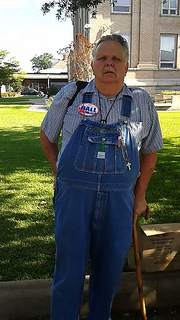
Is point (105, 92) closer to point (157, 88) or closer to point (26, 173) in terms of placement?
point (26, 173)

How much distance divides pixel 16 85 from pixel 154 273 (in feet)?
190

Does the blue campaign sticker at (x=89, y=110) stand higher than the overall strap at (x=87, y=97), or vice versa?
the overall strap at (x=87, y=97)

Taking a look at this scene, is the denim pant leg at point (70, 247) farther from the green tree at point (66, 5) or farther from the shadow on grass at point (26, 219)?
the green tree at point (66, 5)

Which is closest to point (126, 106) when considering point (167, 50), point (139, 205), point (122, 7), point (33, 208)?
point (139, 205)

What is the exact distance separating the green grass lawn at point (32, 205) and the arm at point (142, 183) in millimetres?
1371

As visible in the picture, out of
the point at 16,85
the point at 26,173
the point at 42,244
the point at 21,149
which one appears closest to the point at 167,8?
the point at 21,149

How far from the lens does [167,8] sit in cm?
2720

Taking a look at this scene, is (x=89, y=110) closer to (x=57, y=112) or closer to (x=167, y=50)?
(x=57, y=112)

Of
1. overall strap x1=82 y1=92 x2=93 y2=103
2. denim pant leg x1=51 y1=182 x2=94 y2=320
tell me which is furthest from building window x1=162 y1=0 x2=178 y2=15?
denim pant leg x1=51 y1=182 x2=94 y2=320

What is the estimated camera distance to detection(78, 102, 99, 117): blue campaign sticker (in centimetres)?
219

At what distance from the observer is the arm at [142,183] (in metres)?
2.44

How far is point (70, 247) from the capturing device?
2.24 meters

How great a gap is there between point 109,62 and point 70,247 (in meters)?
1.15

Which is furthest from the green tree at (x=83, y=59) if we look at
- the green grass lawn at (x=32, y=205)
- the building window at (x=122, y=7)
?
the green grass lawn at (x=32, y=205)
